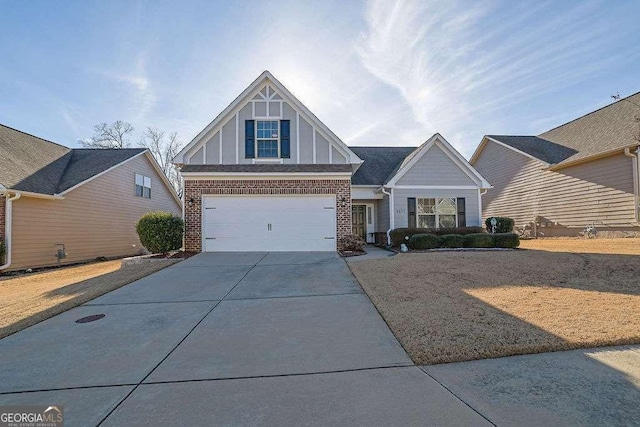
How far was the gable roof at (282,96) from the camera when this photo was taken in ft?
42.4

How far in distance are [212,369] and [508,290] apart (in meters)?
5.58

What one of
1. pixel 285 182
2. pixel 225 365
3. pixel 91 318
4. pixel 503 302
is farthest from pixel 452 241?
pixel 91 318

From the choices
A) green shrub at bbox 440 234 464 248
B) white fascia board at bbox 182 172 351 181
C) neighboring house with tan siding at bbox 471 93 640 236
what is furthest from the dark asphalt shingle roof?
white fascia board at bbox 182 172 351 181

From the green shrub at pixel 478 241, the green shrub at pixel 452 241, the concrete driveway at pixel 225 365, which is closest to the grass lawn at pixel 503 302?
the concrete driveway at pixel 225 365

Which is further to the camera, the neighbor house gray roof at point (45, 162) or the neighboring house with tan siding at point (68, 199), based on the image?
the neighbor house gray roof at point (45, 162)

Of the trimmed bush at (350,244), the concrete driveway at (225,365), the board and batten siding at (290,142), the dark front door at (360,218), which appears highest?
the board and batten siding at (290,142)

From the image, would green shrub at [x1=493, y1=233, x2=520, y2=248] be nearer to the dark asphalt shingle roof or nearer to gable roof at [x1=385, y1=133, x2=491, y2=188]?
gable roof at [x1=385, y1=133, x2=491, y2=188]

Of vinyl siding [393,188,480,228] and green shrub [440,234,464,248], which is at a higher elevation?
vinyl siding [393,188,480,228]

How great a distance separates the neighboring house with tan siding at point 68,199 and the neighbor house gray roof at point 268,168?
610cm

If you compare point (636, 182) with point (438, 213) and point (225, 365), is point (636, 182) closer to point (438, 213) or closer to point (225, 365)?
point (438, 213)

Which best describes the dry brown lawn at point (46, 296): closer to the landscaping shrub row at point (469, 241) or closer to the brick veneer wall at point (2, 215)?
the brick veneer wall at point (2, 215)

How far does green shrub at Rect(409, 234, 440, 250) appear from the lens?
12375mm

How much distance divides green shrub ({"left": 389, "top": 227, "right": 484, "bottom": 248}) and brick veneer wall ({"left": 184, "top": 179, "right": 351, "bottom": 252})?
213cm

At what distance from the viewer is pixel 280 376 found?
10.7 feet
